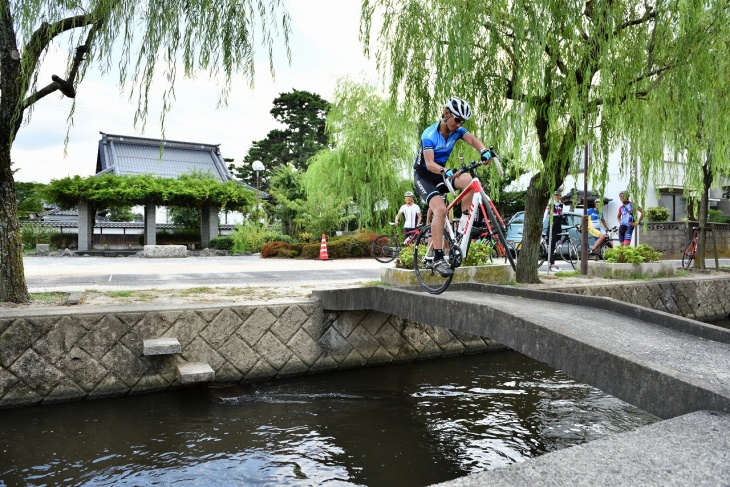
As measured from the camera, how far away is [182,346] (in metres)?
6.43

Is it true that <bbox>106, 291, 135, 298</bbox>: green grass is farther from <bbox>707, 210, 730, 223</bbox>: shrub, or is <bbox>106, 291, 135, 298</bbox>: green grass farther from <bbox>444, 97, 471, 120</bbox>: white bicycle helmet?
<bbox>707, 210, 730, 223</bbox>: shrub

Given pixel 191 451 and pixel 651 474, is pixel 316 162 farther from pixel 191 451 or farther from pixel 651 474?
pixel 651 474

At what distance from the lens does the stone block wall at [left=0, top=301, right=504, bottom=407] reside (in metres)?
5.77

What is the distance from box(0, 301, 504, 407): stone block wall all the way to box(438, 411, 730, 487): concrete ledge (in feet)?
16.3

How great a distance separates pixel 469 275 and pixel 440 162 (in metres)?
3.36

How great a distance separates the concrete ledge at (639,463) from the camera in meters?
2.06

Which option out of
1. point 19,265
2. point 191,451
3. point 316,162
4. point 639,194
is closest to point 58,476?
point 191,451

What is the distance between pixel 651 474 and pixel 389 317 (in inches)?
229

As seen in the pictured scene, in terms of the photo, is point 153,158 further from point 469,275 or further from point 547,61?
point 547,61

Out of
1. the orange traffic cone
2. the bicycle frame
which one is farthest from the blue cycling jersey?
the orange traffic cone

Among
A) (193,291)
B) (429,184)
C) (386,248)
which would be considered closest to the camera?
(429,184)

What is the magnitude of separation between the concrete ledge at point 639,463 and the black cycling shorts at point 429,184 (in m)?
3.70

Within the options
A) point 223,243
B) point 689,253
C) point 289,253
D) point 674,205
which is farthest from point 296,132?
point 689,253

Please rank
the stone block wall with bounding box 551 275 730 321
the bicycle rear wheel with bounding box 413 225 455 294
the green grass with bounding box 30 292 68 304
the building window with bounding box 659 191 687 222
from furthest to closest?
the building window with bounding box 659 191 687 222
the stone block wall with bounding box 551 275 730 321
the green grass with bounding box 30 292 68 304
the bicycle rear wheel with bounding box 413 225 455 294
